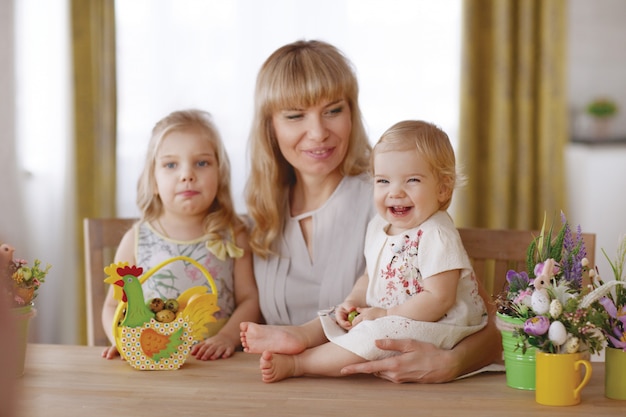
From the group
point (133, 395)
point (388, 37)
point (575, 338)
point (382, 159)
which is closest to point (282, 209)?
point (382, 159)

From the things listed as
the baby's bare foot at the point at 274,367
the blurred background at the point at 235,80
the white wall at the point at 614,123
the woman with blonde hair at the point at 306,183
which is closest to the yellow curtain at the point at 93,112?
the blurred background at the point at 235,80

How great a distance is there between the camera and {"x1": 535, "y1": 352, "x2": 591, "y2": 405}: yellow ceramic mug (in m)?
1.48

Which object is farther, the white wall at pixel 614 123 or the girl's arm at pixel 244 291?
the white wall at pixel 614 123

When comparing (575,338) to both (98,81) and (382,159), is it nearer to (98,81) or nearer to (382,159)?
(382,159)

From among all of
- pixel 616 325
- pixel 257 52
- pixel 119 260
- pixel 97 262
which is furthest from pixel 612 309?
pixel 257 52

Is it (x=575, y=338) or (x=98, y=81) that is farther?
(x=98, y=81)

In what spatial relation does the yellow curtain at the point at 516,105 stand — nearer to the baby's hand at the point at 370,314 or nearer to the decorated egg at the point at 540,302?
the baby's hand at the point at 370,314

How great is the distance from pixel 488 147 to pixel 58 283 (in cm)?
214

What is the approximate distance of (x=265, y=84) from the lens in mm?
2182

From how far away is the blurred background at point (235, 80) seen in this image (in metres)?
3.84

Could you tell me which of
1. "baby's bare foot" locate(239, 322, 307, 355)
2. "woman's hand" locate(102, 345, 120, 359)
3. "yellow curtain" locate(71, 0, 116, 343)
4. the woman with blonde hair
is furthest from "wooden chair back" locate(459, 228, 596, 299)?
"yellow curtain" locate(71, 0, 116, 343)

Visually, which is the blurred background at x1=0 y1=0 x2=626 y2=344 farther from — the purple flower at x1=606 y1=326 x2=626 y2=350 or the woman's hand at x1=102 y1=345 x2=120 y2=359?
the purple flower at x1=606 y1=326 x2=626 y2=350

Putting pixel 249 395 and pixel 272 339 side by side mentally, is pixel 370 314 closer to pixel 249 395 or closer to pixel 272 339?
pixel 272 339

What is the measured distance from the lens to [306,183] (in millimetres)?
2279
